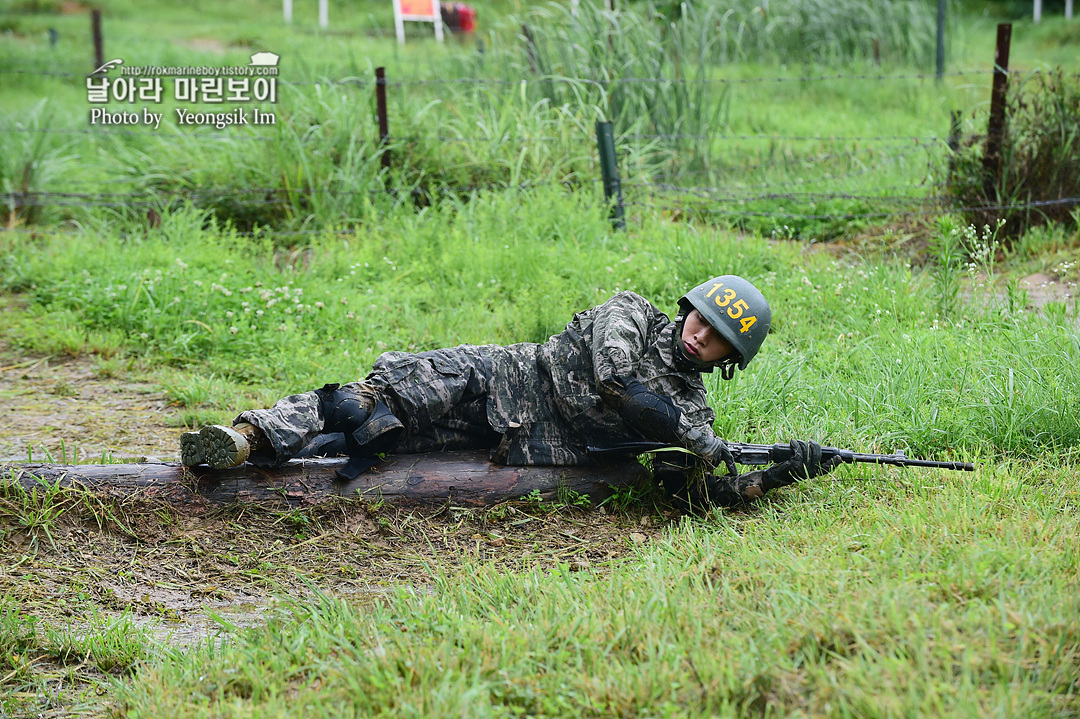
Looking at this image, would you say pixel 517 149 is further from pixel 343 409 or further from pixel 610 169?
pixel 343 409

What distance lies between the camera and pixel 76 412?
4.59 metres

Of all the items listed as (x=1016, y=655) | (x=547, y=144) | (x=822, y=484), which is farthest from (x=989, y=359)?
(x=547, y=144)

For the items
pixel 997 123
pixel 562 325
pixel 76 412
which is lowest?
pixel 76 412

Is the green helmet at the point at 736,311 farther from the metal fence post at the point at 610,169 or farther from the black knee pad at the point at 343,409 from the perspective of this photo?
the metal fence post at the point at 610,169

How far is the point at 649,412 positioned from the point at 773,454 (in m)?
0.56

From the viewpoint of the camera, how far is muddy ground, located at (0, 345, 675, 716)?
3.10 m

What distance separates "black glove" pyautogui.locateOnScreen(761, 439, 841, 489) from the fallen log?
56 cm


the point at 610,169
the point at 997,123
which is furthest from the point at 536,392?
the point at 997,123

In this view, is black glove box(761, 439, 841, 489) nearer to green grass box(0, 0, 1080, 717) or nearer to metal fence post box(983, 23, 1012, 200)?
green grass box(0, 0, 1080, 717)

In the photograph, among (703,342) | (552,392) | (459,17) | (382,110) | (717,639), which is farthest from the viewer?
(459,17)

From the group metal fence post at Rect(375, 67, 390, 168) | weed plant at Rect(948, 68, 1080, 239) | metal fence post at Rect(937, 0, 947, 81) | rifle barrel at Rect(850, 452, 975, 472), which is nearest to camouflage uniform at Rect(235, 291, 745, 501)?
rifle barrel at Rect(850, 452, 975, 472)

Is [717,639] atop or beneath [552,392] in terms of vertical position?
beneath

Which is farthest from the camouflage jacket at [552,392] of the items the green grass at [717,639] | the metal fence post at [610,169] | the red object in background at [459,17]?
the red object in background at [459,17]

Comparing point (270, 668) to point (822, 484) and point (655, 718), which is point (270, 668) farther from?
point (822, 484)
